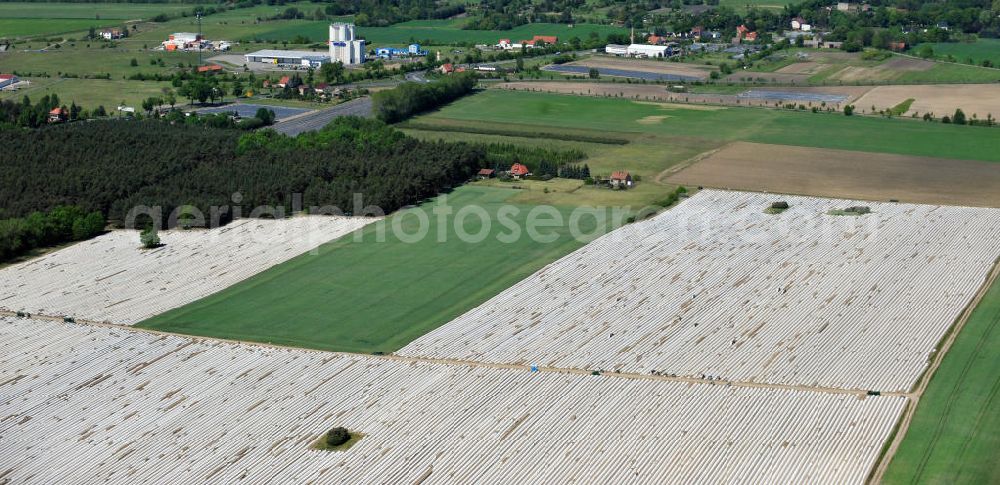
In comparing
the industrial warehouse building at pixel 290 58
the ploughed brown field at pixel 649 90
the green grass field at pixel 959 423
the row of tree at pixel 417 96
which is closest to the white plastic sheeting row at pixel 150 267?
the row of tree at pixel 417 96

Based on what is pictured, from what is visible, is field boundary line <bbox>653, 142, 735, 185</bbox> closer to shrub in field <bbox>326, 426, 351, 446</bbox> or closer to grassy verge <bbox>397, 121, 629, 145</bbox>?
grassy verge <bbox>397, 121, 629, 145</bbox>

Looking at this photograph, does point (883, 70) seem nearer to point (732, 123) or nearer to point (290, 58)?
point (732, 123)

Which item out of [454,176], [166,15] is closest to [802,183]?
[454,176]

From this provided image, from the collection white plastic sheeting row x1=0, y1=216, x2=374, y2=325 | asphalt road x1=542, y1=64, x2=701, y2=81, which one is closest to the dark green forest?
white plastic sheeting row x1=0, y1=216, x2=374, y2=325

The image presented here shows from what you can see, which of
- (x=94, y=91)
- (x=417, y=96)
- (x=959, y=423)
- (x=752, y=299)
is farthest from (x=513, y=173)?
(x=94, y=91)

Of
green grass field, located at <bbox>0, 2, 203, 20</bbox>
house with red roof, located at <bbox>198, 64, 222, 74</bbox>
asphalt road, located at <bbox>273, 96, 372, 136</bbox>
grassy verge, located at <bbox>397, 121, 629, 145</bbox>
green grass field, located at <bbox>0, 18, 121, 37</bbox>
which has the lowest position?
grassy verge, located at <bbox>397, 121, 629, 145</bbox>

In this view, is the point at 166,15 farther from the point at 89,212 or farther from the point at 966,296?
the point at 966,296
